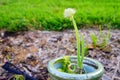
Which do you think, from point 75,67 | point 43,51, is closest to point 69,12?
point 75,67

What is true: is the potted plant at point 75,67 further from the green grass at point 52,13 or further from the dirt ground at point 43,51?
the green grass at point 52,13

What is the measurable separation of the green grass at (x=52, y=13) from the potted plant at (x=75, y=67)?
1819 millimetres

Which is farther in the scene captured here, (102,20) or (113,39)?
(102,20)

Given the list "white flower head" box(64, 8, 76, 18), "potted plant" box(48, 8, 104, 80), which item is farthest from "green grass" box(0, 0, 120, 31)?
"white flower head" box(64, 8, 76, 18)

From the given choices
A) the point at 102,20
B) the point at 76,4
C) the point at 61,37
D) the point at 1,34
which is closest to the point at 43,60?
the point at 61,37

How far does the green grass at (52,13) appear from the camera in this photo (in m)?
4.50

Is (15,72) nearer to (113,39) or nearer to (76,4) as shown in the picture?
(113,39)

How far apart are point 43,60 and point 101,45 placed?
0.64 m

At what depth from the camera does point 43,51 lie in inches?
149

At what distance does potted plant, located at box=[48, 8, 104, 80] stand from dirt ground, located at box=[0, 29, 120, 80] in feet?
2.30

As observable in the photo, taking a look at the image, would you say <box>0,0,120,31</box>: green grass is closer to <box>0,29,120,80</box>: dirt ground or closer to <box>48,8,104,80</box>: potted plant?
<box>0,29,120,80</box>: dirt ground

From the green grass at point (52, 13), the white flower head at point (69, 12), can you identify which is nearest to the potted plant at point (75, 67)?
the white flower head at point (69, 12)

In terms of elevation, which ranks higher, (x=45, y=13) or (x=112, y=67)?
(x=45, y=13)

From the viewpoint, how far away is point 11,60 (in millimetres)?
3619
